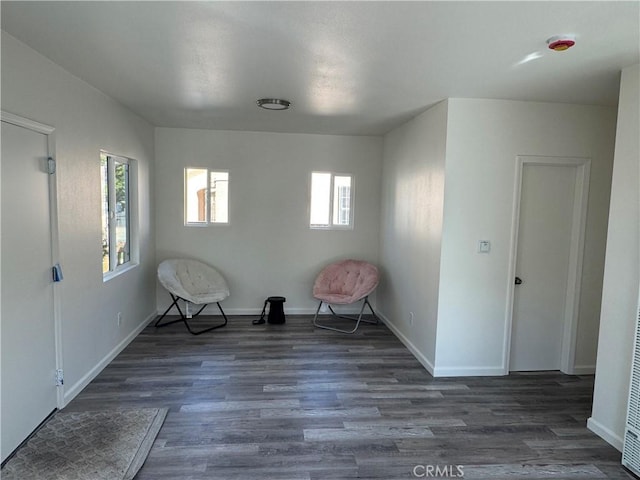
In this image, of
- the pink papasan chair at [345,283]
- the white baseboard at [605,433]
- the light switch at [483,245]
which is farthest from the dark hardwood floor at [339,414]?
the light switch at [483,245]

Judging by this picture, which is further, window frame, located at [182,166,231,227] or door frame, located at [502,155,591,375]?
window frame, located at [182,166,231,227]

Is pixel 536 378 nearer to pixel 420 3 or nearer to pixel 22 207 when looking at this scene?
pixel 420 3

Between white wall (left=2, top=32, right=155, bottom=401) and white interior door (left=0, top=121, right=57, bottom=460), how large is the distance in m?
0.15

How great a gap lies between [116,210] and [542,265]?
4257mm

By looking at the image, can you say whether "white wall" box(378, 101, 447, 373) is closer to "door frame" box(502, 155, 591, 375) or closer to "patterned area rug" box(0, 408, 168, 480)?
"door frame" box(502, 155, 591, 375)

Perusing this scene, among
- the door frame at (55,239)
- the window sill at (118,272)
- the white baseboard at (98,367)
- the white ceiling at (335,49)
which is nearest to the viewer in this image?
the white ceiling at (335,49)

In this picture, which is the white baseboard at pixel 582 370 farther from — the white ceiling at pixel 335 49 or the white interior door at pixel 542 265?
the white ceiling at pixel 335 49

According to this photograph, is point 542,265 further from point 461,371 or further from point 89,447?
point 89,447

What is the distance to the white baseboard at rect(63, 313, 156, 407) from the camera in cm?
297

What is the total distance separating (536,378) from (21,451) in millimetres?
4023

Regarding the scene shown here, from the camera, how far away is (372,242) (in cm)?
559

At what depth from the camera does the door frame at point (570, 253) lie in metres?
3.51

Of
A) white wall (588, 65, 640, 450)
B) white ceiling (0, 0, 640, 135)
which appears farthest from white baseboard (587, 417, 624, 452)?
white ceiling (0, 0, 640, 135)

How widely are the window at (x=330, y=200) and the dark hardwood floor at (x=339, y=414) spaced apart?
189cm
